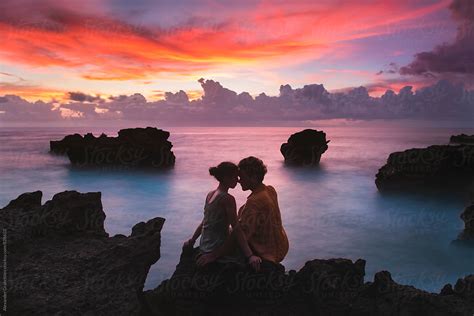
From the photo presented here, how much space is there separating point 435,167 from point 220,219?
19.9m

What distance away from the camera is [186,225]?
71.7 feet

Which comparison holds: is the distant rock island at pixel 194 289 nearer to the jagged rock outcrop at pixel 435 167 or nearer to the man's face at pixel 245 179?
the man's face at pixel 245 179

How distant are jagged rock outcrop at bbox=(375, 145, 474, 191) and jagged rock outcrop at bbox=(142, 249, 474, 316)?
55.3ft

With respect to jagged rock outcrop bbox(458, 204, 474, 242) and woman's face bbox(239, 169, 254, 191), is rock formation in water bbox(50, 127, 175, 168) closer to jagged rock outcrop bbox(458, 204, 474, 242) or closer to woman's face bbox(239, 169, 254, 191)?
jagged rock outcrop bbox(458, 204, 474, 242)

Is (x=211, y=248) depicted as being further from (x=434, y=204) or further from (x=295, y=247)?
(x=434, y=204)

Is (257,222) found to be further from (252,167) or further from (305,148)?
(305,148)

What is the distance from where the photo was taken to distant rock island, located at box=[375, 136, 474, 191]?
21719 mm

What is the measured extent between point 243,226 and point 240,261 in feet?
1.73

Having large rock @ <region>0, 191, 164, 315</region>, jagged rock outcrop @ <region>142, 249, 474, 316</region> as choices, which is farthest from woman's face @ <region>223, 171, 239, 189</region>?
large rock @ <region>0, 191, 164, 315</region>

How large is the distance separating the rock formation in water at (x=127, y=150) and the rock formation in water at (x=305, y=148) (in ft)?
44.8

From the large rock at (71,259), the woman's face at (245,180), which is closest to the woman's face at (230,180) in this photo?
the woman's face at (245,180)

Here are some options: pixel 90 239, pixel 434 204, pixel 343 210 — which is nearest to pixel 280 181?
pixel 343 210

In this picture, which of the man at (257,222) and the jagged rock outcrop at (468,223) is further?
the jagged rock outcrop at (468,223)

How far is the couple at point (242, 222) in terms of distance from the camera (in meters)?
5.80
